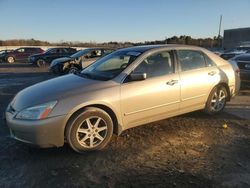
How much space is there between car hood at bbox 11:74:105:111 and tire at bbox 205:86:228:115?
259 centimetres

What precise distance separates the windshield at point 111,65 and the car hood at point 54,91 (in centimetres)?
30

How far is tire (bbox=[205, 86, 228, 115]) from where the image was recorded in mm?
6301

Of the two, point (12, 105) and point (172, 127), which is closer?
point (12, 105)

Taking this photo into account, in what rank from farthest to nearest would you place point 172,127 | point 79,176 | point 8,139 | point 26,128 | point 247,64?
point 247,64
point 172,127
point 8,139
point 26,128
point 79,176

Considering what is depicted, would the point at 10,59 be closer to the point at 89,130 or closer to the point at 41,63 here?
the point at 41,63

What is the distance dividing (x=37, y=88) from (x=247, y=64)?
7.91m

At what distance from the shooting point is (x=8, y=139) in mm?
5266

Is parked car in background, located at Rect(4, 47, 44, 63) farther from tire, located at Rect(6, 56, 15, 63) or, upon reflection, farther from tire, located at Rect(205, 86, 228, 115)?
tire, located at Rect(205, 86, 228, 115)

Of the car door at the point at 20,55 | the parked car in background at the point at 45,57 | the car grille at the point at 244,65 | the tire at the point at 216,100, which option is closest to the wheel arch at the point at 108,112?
the tire at the point at 216,100

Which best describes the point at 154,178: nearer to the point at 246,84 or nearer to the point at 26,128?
the point at 26,128

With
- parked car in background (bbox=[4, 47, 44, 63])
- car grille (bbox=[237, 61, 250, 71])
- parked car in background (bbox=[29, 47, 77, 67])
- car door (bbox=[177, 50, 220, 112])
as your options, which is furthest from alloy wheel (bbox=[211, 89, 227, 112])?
parked car in background (bbox=[4, 47, 44, 63])

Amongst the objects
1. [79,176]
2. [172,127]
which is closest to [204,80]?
[172,127]

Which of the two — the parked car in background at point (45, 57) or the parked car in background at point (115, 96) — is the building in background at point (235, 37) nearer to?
the parked car in background at point (45, 57)

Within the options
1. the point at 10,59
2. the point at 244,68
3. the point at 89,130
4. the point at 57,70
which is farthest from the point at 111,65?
the point at 10,59
